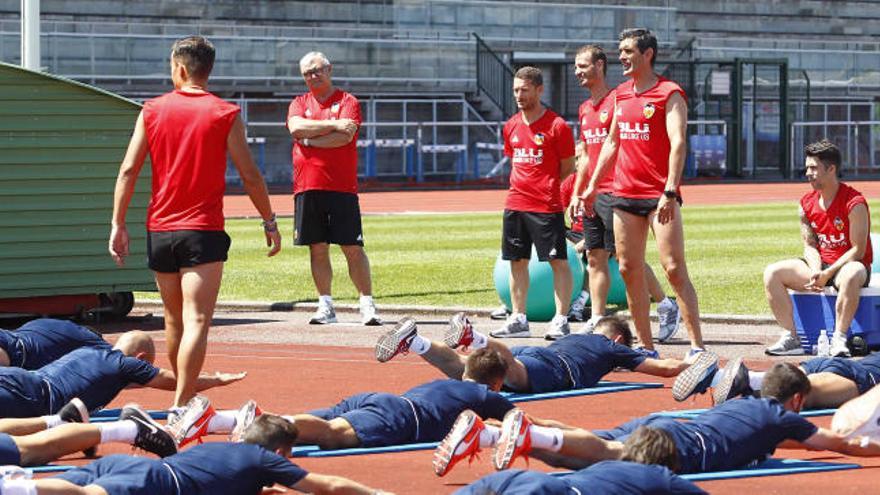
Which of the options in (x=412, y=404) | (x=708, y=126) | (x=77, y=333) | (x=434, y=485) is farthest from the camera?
(x=708, y=126)

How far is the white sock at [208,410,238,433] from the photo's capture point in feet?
27.9

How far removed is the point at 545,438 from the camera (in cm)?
779

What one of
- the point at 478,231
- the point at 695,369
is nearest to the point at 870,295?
the point at 695,369

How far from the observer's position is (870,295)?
502 inches

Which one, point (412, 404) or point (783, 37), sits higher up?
point (783, 37)

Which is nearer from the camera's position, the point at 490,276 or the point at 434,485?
the point at 434,485

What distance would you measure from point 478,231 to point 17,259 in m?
13.0

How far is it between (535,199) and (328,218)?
2.00m

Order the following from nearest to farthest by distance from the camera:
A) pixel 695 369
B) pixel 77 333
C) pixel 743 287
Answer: pixel 695 369, pixel 77 333, pixel 743 287

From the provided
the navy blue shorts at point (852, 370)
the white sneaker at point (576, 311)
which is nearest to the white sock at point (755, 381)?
the navy blue shorts at point (852, 370)

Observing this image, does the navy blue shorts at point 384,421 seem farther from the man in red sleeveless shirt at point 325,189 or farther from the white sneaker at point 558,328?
the man in red sleeveless shirt at point 325,189

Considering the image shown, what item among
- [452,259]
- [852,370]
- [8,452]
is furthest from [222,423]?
[452,259]

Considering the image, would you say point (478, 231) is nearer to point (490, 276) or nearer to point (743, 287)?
point (490, 276)

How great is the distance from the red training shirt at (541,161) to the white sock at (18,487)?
848cm
